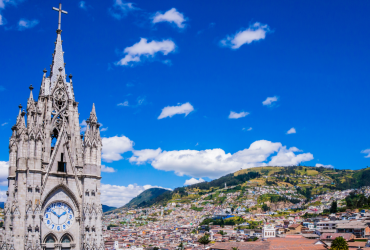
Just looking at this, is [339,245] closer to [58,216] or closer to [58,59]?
[58,216]

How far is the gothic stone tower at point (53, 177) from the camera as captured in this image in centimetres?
2262

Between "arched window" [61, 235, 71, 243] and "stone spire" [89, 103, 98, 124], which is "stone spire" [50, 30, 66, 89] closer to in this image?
"stone spire" [89, 103, 98, 124]

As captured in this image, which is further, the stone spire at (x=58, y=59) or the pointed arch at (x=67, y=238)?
the stone spire at (x=58, y=59)

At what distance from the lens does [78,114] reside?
26.9 m

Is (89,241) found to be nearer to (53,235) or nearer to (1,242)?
(53,235)

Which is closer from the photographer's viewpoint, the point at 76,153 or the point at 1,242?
the point at 1,242

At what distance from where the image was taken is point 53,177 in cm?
A: 2444

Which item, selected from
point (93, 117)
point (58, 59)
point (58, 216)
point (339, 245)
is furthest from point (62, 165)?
point (339, 245)

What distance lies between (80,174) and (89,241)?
439 cm

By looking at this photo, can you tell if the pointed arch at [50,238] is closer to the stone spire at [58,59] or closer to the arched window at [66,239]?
the arched window at [66,239]

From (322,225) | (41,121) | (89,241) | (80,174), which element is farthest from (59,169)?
(322,225)

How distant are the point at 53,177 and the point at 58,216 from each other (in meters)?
2.51

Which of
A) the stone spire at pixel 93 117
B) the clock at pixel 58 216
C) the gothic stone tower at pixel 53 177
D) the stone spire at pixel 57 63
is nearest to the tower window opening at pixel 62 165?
the gothic stone tower at pixel 53 177

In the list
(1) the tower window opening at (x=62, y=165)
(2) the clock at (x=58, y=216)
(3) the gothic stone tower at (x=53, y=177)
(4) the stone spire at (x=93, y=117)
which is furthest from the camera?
(4) the stone spire at (x=93, y=117)
